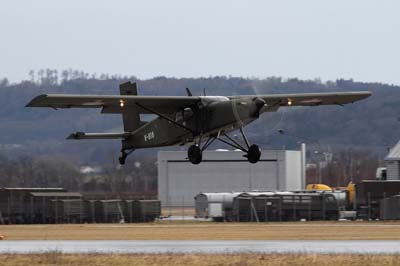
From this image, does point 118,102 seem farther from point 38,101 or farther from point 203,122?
point 38,101

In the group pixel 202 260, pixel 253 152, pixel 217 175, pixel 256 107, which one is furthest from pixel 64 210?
pixel 202 260

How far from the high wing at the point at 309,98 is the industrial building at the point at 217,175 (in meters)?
59.7

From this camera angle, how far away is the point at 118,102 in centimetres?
4575

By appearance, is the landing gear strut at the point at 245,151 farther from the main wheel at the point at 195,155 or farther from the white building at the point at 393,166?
the white building at the point at 393,166

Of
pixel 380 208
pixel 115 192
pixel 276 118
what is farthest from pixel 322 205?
pixel 115 192

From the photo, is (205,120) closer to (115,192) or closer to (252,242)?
(252,242)

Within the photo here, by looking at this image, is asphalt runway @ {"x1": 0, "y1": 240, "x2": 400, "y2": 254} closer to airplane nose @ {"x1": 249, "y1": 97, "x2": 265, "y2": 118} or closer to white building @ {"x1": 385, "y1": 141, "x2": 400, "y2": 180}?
airplane nose @ {"x1": 249, "y1": 97, "x2": 265, "y2": 118}

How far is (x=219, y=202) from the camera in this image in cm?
8194

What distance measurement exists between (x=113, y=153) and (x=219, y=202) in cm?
7989

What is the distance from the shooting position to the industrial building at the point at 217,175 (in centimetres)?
10956

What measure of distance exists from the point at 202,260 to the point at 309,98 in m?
16.5

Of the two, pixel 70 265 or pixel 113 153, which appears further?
pixel 113 153

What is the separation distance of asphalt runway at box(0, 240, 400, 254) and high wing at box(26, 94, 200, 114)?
5.71 m

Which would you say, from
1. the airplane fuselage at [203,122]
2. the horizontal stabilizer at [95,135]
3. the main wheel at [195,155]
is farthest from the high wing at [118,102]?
the main wheel at [195,155]
